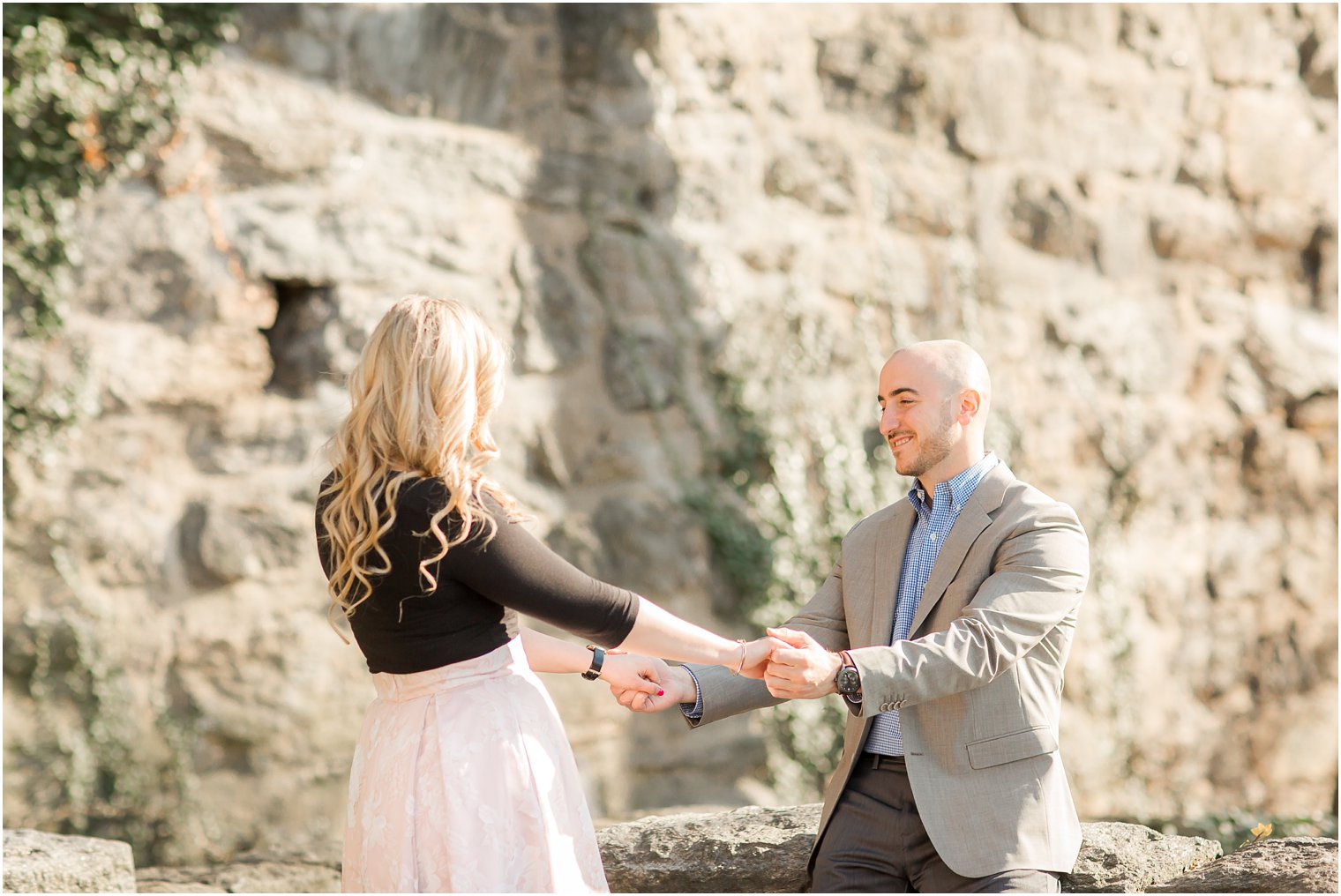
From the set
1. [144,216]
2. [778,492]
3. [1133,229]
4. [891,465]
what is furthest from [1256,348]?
[144,216]

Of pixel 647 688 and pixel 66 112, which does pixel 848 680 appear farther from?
pixel 66 112

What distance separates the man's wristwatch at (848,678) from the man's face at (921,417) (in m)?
0.47

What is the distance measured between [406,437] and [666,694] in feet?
3.22

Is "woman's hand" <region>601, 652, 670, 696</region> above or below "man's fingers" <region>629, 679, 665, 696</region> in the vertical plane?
above

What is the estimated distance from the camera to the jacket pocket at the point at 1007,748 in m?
2.52

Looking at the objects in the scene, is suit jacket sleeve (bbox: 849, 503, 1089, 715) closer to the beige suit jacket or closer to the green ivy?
the beige suit jacket

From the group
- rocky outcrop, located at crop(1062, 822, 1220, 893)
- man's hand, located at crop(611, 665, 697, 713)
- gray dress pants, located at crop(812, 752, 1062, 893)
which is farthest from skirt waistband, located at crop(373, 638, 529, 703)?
rocky outcrop, located at crop(1062, 822, 1220, 893)

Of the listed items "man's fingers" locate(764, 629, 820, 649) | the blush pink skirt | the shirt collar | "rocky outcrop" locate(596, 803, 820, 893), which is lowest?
"rocky outcrop" locate(596, 803, 820, 893)

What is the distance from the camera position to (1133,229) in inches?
249

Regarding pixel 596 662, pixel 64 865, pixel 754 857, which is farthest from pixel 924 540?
pixel 64 865

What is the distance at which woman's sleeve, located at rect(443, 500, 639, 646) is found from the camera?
2229mm

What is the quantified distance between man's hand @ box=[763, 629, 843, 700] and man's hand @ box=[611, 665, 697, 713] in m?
0.29

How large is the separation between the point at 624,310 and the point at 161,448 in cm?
184

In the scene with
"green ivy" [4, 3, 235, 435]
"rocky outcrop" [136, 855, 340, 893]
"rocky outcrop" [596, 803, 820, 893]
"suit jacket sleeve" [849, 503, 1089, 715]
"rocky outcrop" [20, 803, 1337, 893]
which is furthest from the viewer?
"green ivy" [4, 3, 235, 435]
